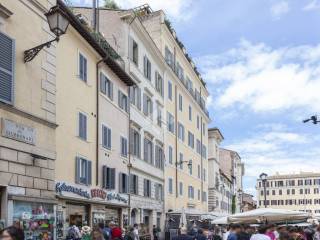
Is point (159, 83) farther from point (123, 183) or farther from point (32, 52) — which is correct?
point (32, 52)

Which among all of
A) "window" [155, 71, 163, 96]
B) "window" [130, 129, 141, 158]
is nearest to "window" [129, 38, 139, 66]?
"window" [130, 129, 141, 158]

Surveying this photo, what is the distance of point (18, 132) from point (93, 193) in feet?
38.3

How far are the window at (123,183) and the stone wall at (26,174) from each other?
15.0 meters

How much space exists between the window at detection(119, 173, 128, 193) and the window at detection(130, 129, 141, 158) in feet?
7.54

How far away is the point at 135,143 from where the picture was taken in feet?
118

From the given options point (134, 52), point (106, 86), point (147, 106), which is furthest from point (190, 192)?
point (106, 86)

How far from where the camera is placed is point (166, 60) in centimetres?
4588

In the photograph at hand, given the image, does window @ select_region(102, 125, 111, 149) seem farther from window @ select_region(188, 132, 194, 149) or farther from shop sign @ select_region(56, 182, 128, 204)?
window @ select_region(188, 132, 194, 149)

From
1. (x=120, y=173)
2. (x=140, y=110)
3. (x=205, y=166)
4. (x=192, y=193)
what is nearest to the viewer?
(x=120, y=173)

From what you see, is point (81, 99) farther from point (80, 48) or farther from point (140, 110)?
point (140, 110)

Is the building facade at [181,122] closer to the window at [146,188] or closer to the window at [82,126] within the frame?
the window at [146,188]

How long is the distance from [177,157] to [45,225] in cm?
3295

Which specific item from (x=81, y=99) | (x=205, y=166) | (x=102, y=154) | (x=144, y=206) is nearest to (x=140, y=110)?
(x=144, y=206)

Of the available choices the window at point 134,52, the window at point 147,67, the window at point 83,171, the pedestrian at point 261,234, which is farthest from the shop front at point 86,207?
the window at point 147,67
